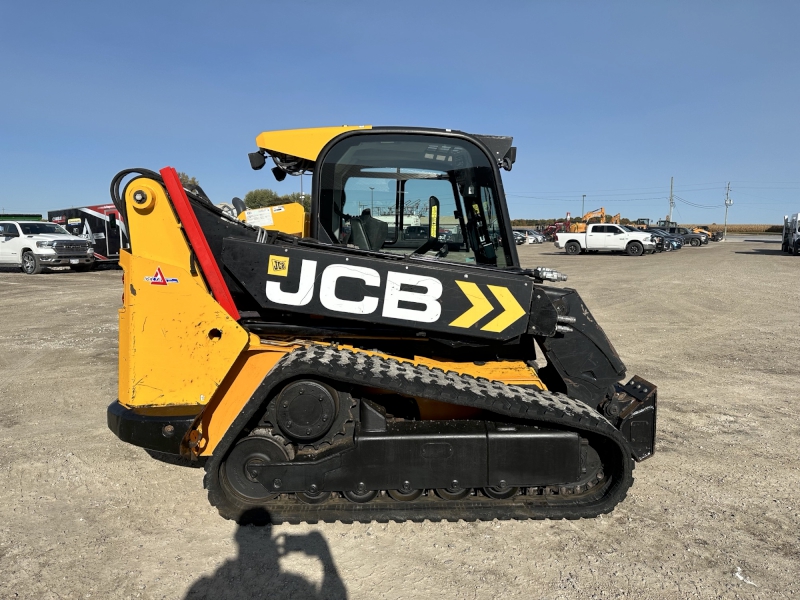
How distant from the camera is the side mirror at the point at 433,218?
3714 mm

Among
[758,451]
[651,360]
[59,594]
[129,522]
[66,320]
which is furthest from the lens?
[66,320]

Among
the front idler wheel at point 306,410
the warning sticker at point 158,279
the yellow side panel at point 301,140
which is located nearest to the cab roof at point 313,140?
the yellow side panel at point 301,140

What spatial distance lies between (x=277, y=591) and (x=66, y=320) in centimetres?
870

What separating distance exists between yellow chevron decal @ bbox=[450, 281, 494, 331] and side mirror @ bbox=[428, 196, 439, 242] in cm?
85

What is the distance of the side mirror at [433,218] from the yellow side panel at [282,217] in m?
0.87

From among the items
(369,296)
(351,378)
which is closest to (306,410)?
(351,378)

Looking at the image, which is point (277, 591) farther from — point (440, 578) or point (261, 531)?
point (440, 578)

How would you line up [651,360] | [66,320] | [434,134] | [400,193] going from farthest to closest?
[66,320] < [651,360] < [400,193] < [434,134]

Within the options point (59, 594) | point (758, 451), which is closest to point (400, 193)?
point (59, 594)

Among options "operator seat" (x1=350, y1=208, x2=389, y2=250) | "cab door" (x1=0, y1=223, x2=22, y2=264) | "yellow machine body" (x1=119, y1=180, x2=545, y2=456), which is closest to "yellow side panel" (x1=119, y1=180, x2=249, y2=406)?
"yellow machine body" (x1=119, y1=180, x2=545, y2=456)

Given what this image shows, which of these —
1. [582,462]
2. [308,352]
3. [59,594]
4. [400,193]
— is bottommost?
[59,594]

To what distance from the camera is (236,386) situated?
3061mm

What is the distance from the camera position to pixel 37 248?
711 inches

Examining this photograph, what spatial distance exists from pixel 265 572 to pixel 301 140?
8.24 ft
